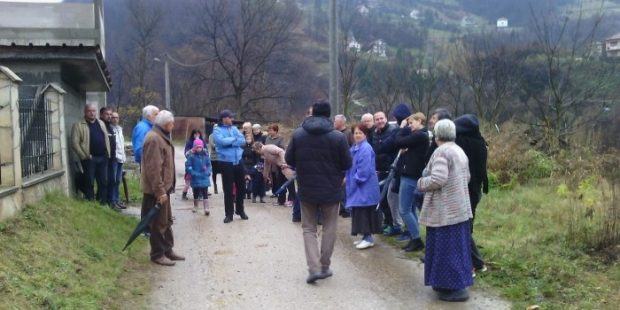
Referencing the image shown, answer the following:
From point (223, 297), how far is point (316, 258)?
1.12m

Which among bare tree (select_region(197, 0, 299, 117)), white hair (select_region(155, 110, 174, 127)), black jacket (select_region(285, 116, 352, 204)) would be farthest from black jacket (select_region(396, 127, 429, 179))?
bare tree (select_region(197, 0, 299, 117))

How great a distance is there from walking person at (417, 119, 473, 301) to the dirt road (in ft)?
0.79

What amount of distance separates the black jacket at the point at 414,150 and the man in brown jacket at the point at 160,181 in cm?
288

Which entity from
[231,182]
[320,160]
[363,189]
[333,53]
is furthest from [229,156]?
[333,53]

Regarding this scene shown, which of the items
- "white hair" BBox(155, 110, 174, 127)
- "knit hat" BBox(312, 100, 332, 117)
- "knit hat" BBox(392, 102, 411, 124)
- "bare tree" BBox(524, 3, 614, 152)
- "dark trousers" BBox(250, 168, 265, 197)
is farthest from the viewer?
"bare tree" BBox(524, 3, 614, 152)

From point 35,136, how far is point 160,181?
268 cm

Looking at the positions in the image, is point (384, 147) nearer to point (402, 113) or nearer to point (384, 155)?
point (402, 113)

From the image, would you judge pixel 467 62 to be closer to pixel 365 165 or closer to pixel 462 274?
pixel 365 165

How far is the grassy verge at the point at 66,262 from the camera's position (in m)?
4.98

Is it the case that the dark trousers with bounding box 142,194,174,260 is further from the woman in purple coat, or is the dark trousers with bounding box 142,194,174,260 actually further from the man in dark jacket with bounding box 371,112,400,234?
the man in dark jacket with bounding box 371,112,400,234

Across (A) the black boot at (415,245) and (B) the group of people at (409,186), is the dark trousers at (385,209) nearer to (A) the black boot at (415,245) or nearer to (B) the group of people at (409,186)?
(B) the group of people at (409,186)

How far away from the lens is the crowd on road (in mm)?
5805

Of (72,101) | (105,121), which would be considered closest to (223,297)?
(105,121)

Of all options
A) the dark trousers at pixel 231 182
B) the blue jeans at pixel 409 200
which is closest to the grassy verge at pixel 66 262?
the dark trousers at pixel 231 182
